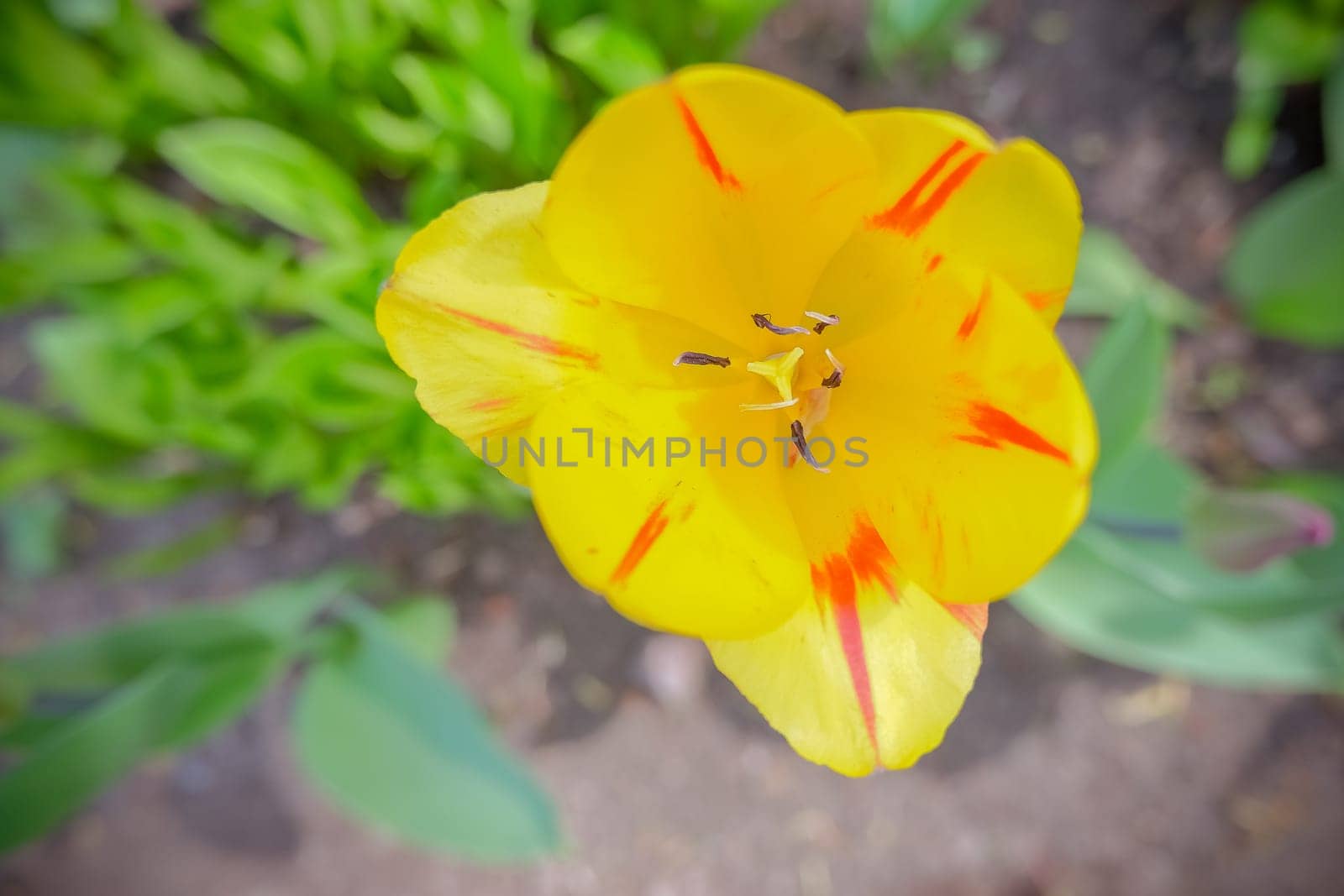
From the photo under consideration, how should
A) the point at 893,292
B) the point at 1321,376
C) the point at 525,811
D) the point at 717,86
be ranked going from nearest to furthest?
the point at 717,86 → the point at 893,292 → the point at 525,811 → the point at 1321,376

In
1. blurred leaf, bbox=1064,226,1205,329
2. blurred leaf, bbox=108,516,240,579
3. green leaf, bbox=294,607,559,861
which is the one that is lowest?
blurred leaf, bbox=108,516,240,579

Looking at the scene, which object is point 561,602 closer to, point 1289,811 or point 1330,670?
point 1330,670

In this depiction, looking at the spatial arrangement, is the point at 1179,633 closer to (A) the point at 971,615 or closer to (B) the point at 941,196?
(A) the point at 971,615

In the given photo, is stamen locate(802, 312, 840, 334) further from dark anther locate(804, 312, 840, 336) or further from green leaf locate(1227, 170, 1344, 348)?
green leaf locate(1227, 170, 1344, 348)

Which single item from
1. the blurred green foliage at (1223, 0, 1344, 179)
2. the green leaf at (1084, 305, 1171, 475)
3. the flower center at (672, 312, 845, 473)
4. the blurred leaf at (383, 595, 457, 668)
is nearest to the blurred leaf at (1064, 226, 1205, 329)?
the blurred green foliage at (1223, 0, 1344, 179)

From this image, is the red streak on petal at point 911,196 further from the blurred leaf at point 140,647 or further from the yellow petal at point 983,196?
the blurred leaf at point 140,647

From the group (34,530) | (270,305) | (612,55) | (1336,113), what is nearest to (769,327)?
(612,55)

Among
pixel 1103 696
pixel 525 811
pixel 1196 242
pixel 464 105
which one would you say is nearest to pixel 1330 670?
pixel 1103 696
